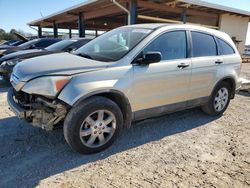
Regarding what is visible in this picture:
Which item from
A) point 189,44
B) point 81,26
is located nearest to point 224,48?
A: point 189,44

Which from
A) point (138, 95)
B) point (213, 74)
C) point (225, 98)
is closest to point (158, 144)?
point (138, 95)

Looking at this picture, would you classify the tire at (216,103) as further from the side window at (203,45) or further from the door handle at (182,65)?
the door handle at (182,65)

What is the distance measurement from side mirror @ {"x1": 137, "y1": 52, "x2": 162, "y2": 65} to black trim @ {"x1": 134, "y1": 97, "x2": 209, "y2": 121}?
77cm

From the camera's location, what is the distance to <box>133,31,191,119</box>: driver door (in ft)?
11.9

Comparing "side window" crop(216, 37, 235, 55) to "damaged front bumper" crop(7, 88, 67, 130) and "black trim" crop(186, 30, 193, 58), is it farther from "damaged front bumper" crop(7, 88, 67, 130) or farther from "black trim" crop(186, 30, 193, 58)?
"damaged front bumper" crop(7, 88, 67, 130)

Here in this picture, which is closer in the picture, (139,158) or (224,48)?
(139,158)

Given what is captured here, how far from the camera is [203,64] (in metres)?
4.42

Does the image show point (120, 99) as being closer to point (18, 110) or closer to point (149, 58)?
point (149, 58)

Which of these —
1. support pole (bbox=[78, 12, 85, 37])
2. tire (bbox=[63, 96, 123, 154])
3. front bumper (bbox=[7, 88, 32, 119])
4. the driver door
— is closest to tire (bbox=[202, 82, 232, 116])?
the driver door

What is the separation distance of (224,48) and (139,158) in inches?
123

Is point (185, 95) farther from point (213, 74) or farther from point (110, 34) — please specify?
point (110, 34)

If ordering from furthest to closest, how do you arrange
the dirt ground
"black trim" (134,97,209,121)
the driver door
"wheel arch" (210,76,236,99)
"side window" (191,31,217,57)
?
"wheel arch" (210,76,236,99) < "side window" (191,31,217,57) < "black trim" (134,97,209,121) < the driver door < the dirt ground

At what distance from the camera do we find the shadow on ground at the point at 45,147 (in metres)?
2.88

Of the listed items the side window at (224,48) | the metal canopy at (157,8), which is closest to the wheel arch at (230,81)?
the side window at (224,48)
